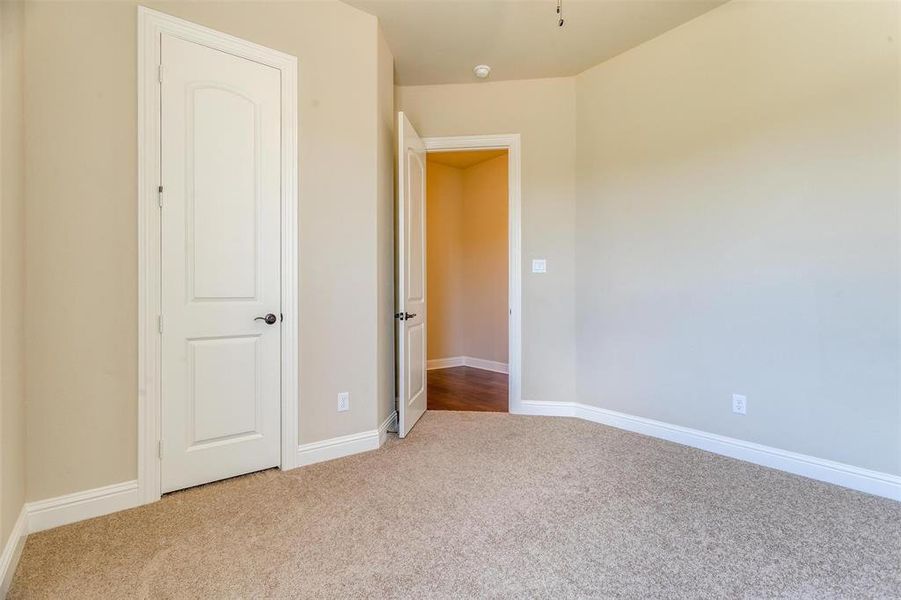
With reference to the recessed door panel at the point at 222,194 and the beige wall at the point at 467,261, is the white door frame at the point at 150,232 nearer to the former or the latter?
the recessed door panel at the point at 222,194

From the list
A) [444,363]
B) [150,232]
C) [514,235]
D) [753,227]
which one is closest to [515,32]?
[514,235]

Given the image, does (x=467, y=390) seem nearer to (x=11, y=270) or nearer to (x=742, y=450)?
(x=742, y=450)

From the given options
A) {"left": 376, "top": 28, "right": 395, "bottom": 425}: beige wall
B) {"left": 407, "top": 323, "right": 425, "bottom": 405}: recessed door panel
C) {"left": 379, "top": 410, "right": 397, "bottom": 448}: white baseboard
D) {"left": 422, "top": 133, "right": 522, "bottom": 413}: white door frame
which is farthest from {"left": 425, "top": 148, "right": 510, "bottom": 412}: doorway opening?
{"left": 376, "top": 28, "right": 395, "bottom": 425}: beige wall

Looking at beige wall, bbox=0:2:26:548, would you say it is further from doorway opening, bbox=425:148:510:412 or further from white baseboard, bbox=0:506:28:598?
doorway opening, bbox=425:148:510:412

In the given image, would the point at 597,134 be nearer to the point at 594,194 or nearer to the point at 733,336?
the point at 594,194

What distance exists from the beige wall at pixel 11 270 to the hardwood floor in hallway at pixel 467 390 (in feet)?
8.60

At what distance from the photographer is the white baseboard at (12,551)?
140 centimetres

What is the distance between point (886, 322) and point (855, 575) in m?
1.28

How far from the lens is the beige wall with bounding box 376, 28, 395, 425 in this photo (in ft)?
9.11

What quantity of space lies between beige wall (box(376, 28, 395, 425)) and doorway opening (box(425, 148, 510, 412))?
2.21 meters

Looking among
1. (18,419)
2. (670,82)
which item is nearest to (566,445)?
(670,82)

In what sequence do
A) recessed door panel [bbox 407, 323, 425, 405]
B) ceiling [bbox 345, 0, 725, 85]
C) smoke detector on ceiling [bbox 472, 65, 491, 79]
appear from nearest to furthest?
ceiling [bbox 345, 0, 725, 85]
recessed door panel [bbox 407, 323, 425, 405]
smoke detector on ceiling [bbox 472, 65, 491, 79]

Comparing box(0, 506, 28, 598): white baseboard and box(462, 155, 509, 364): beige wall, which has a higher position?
box(462, 155, 509, 364): beige wall

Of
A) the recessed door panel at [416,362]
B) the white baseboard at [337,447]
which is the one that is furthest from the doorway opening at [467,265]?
the white baseboard at [337,447]
